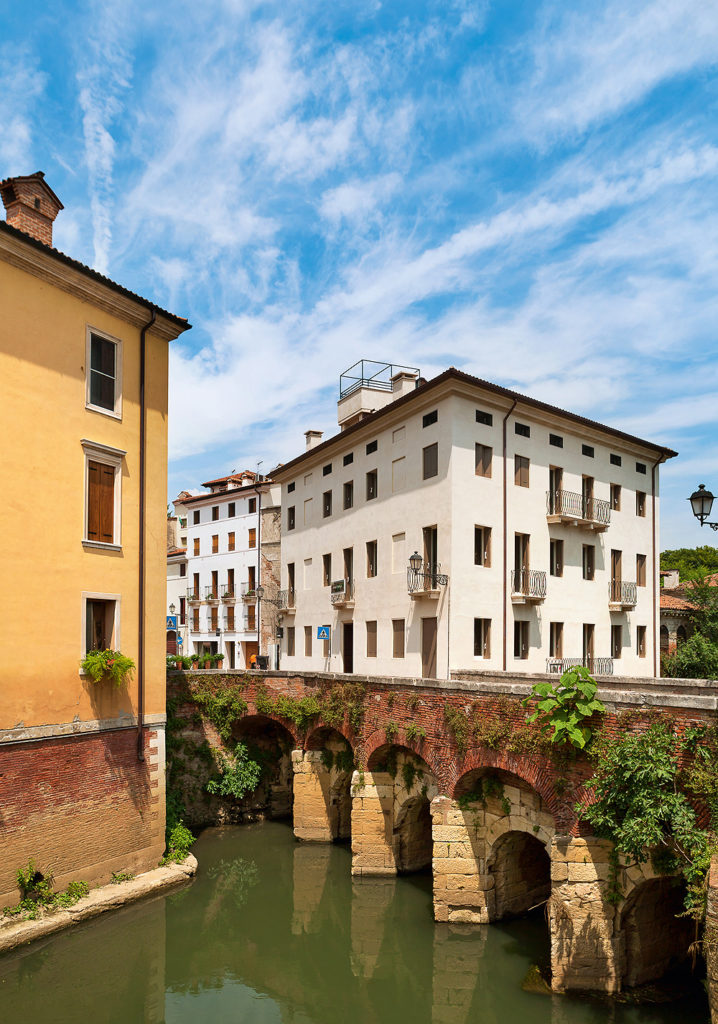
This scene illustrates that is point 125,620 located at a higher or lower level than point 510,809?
higher

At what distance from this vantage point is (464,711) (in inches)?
713

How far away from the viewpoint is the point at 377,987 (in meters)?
16.4

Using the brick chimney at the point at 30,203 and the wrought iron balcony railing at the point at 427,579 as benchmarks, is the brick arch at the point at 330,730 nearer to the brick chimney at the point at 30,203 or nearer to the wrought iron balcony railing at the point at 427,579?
the wrought iron balcony railing at the point at 427,579

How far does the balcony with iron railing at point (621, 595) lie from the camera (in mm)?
31172

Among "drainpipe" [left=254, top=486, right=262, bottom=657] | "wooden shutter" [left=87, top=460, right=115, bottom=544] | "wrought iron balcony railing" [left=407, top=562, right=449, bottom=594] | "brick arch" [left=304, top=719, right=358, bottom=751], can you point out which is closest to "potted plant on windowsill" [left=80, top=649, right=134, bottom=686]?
"wooden shutter" [left=87, top=460, right=115, bottom=544]

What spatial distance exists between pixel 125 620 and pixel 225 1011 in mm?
9213

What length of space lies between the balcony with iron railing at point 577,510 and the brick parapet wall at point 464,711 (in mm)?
8506

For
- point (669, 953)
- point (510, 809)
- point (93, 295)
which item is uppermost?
point (93, 295)

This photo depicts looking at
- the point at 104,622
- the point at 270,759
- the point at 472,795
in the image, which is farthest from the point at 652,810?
the point at 270,759

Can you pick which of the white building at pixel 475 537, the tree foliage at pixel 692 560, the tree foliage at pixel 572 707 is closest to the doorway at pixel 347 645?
the white building at pixel 475 537

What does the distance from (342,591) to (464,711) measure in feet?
47.7

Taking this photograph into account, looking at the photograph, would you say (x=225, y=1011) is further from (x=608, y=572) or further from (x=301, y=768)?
(x=608, y=572)

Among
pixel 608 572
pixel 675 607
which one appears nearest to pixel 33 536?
pixel 608 572

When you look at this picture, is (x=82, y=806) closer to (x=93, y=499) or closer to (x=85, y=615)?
(x=85, y=615)
